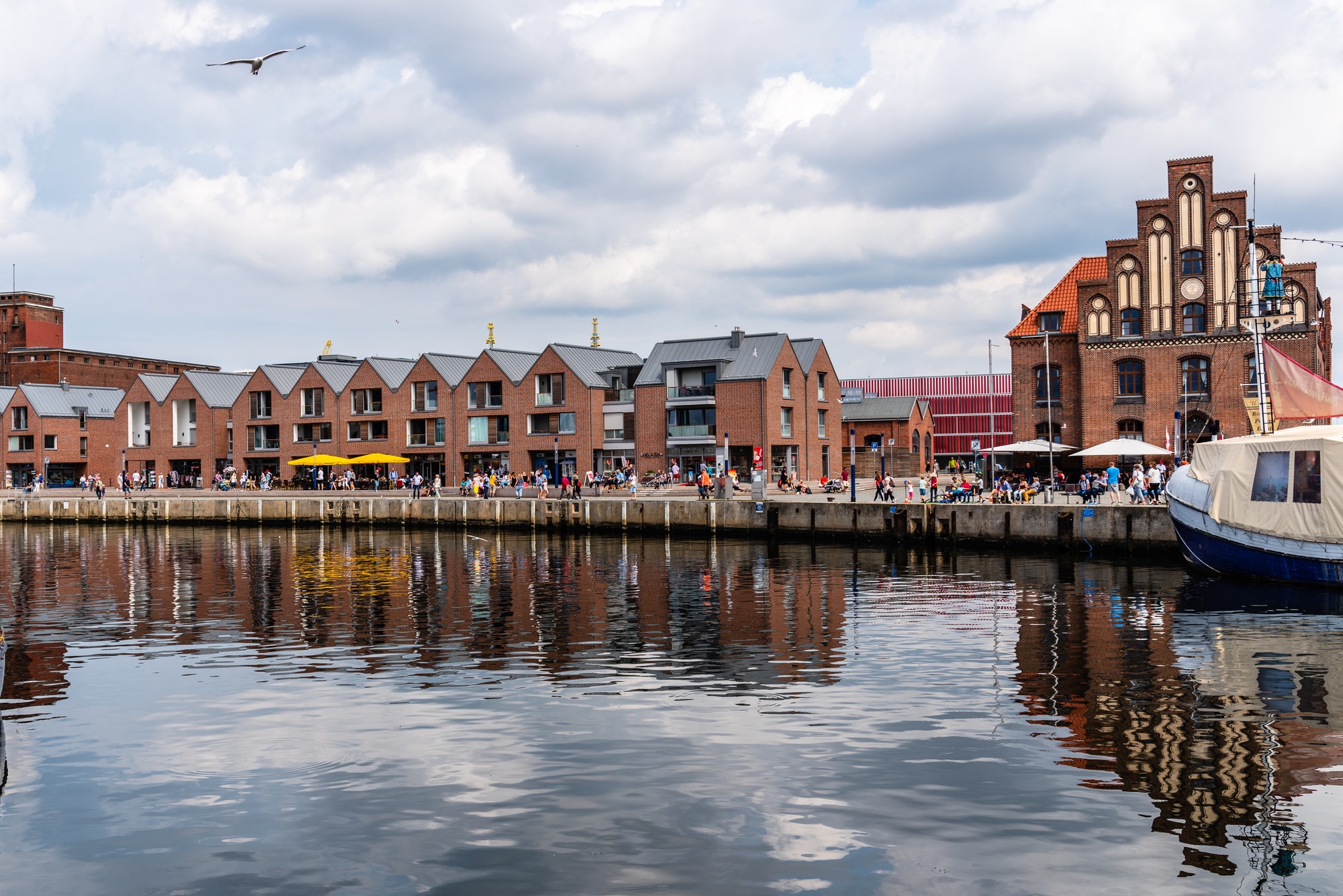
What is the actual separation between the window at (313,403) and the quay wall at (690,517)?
15.8 meters

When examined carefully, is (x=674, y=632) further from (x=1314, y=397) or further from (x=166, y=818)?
(x=1314, y=397)

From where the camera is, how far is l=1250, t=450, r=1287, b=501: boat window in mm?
33312

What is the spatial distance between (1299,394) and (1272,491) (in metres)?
6.71

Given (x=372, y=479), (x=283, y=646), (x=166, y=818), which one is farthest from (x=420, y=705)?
(x=372, y=479)

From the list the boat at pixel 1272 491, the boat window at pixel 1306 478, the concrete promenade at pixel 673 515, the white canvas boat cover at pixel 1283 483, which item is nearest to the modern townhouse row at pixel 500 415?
the concrete promenade at pixel 673 515

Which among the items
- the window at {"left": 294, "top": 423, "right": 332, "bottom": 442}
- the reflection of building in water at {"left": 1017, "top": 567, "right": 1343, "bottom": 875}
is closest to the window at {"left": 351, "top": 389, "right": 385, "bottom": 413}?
the window at {"left": 294, "top": 423, "right": 332, "bottom": 442}

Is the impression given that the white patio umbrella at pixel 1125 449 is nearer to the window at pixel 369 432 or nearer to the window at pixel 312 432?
the window at pixel 369 432

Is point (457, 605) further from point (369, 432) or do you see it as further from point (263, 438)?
point (263, 438)

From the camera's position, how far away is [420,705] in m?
18.6

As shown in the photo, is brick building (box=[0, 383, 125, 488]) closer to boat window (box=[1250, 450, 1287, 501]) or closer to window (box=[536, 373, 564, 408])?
window (box=[536, 373, 564, 408])

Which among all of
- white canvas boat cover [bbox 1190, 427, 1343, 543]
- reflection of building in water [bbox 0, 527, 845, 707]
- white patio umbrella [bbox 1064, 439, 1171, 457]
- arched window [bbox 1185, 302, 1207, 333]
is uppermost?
arched window [bbox 1185, 302, 1207, 333]

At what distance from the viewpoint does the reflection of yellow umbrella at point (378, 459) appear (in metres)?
85.6

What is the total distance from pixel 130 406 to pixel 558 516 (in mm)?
66600

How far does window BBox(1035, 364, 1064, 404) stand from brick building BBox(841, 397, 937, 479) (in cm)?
2453
